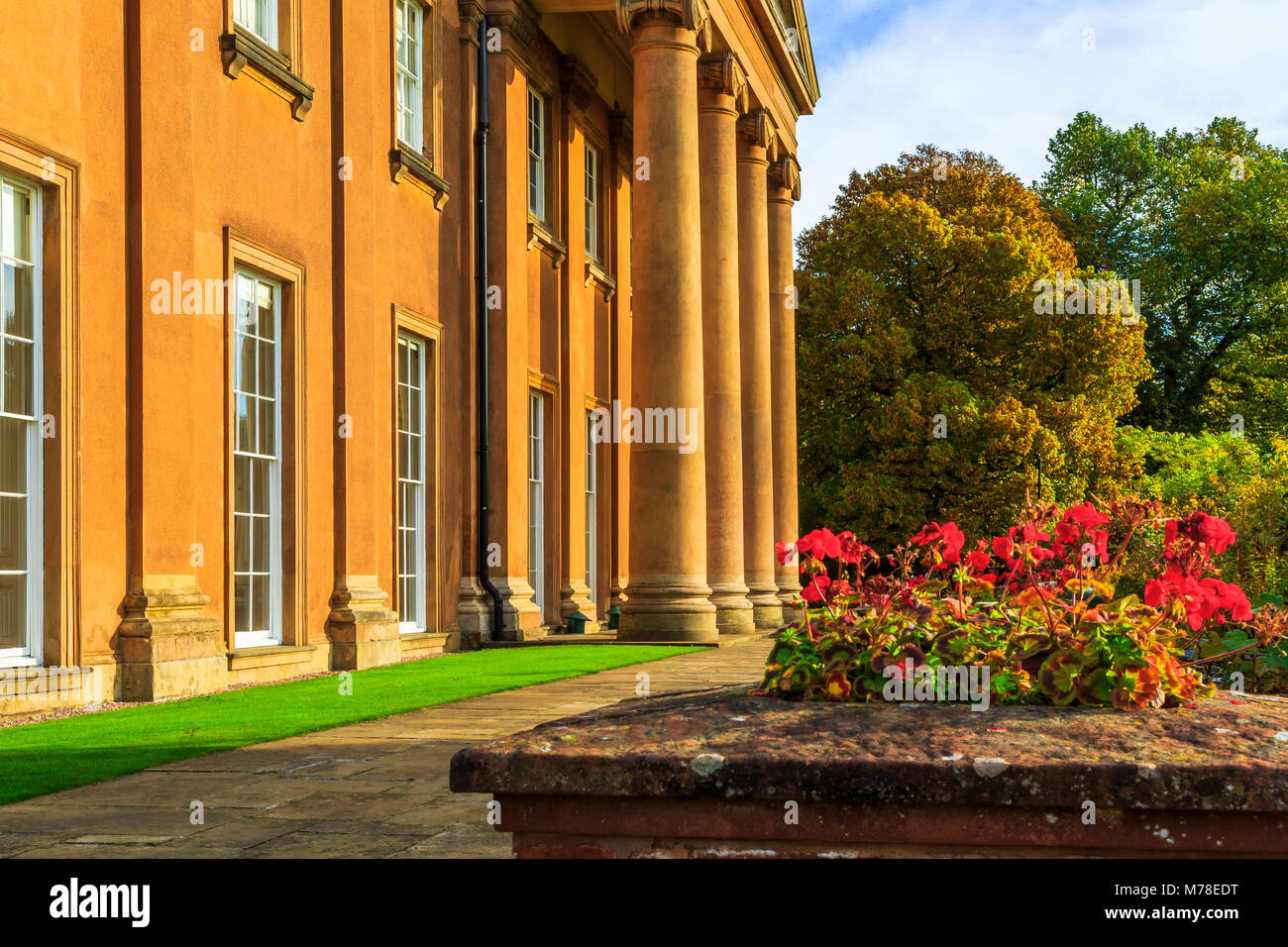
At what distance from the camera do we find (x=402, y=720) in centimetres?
986

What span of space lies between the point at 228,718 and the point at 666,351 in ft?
36.7

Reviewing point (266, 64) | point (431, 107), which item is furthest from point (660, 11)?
point (266, 64)

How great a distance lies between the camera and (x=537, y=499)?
2348 centimetres

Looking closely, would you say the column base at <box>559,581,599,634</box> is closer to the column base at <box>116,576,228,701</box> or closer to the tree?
the column base at <box>116,576,228,701</box>

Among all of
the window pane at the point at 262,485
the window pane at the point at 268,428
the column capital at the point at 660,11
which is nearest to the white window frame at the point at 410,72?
the column capital at the point at 660,11

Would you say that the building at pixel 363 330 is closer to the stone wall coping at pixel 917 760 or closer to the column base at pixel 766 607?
the column base at pixel 766 607

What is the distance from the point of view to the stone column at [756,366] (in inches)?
1078

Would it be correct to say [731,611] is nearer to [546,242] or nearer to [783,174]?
[546,242]

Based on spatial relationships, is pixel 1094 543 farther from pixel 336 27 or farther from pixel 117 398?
pixel 336 27

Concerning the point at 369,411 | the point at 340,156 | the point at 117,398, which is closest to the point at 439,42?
the point at 340,156

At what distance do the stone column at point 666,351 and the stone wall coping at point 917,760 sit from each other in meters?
16.8

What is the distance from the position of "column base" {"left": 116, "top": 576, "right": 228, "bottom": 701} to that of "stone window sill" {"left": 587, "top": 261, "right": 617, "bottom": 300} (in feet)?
47.9

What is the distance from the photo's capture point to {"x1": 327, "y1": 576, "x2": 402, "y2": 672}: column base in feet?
50.8

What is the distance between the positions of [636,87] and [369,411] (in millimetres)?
7424
